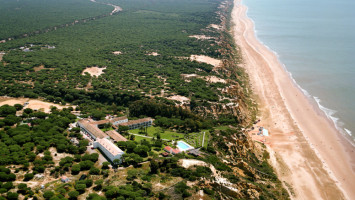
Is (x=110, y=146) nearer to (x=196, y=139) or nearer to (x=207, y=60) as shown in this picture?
(x=196, y=139)

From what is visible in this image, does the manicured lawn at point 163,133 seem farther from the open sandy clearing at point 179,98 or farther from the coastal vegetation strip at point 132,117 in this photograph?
the open sandy clearing at point 179,98

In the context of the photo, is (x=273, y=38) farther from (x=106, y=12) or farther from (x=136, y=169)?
(x=136, y=169)

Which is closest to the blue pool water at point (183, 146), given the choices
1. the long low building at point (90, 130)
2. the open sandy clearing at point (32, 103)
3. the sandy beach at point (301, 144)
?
the long low building at point (90, 130)

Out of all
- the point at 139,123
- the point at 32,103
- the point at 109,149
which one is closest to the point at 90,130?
the point at 109,149

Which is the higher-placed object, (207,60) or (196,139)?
(207,60)

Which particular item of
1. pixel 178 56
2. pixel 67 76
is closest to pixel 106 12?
pixel 178 56

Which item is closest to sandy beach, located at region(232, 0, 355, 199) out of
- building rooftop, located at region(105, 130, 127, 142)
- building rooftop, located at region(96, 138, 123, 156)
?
building rooftop, located at region(105, 130, 127, 142)

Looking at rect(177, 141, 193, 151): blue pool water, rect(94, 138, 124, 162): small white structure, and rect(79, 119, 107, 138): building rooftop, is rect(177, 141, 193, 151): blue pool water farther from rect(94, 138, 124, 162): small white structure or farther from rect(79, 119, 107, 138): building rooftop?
rect(79, 119, 107, 138): building rooftop
